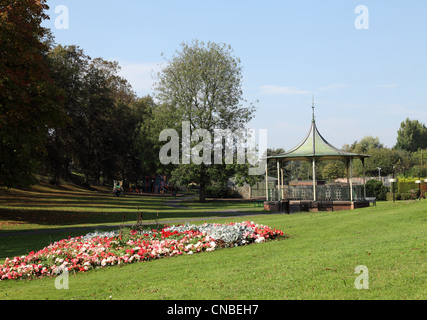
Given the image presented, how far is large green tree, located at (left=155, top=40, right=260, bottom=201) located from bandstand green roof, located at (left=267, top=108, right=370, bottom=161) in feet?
39.5

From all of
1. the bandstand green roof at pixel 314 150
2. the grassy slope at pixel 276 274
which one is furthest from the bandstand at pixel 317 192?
the grassy slope at pixel 276 274

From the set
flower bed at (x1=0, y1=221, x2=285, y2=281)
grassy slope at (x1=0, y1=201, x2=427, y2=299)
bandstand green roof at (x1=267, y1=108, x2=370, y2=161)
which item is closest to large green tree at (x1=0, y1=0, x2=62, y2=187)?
flower bed at (x1=0, y1=221, x2=285, y2=281)

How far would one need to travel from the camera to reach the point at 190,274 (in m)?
8.60

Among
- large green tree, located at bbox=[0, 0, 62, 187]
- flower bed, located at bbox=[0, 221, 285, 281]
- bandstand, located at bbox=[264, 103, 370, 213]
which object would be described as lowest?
flower bed, located at bbox=[0, 221, 285, 281]

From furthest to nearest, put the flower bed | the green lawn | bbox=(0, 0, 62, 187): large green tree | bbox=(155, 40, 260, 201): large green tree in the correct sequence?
bbox=(155, 40, 260, 201): large green tree, bbox=(0, 0, 62, 187): large green tree, the flower bed, the green lawn

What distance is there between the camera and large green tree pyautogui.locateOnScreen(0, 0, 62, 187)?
22.8 metres

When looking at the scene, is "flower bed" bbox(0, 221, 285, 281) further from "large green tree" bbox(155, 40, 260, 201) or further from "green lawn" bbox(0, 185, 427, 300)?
"large green tree" bbox(155, 40, 260, 201)

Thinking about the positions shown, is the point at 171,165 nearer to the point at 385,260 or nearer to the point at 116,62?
the point at 116,62

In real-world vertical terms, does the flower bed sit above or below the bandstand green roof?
below

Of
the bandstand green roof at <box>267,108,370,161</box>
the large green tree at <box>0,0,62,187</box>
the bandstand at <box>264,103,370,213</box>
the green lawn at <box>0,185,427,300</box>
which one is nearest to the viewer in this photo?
the green lawn at <box>0,185,427,300</box>

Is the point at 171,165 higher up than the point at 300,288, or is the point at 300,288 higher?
the point at 171,165
